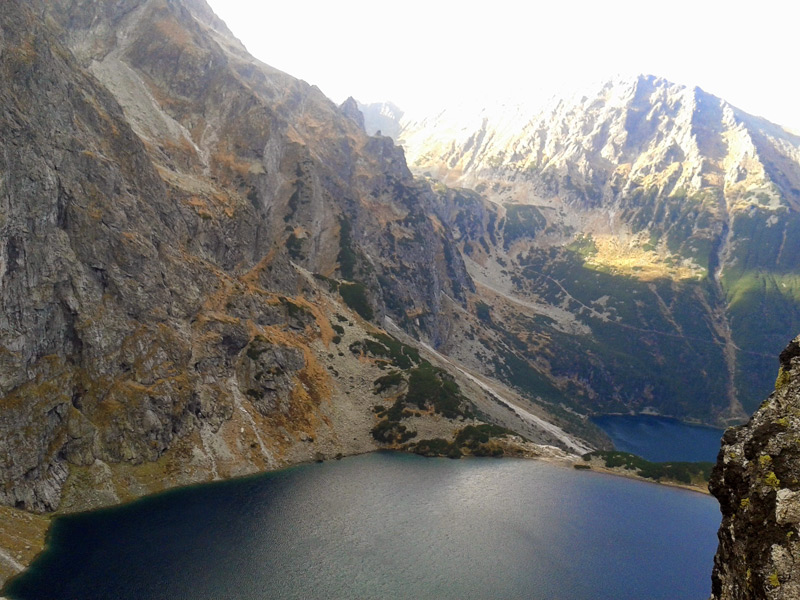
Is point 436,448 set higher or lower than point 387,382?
lower

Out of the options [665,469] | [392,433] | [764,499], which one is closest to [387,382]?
[392,433]

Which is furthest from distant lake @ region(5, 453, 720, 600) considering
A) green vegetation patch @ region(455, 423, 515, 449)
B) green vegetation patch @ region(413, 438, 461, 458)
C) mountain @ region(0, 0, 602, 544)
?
green vegetation patch @ region(455, 423, 515, 449)

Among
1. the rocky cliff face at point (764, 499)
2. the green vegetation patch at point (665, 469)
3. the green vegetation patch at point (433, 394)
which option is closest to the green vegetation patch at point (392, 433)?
the green vegetation patch at point (433, 394)

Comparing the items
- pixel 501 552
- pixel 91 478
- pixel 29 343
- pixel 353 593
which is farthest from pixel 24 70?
pixel 501 552

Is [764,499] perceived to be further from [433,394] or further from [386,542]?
[433,394]

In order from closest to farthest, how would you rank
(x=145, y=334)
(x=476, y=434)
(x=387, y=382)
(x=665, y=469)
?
(x=145, y=334)
(x=665, y=469)
(x=476, y=434)
(x=387, y=382)

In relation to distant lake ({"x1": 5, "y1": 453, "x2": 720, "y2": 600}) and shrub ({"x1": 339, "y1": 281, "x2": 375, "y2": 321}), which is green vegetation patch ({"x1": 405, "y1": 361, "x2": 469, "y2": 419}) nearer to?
distant lake ({"x1": 5, "y1": 453, "x2": 720, "y2": 600})

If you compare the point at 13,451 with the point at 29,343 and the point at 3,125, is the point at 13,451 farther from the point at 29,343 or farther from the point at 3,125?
the point at 3,125

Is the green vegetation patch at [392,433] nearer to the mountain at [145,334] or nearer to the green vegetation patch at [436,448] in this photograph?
the mountain at [145,334]
